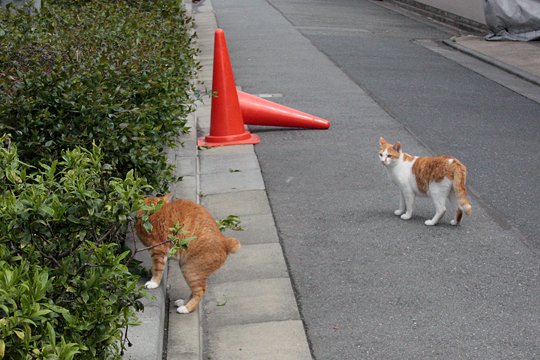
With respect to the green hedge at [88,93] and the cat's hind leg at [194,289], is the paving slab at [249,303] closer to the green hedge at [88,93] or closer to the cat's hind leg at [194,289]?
the cat's hind leg at [194,289]

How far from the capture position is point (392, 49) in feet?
68.1

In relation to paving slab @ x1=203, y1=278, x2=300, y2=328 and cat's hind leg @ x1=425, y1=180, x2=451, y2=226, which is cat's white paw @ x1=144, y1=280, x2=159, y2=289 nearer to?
paving slab @ x1=203, y1=278, x2=300, y2=328

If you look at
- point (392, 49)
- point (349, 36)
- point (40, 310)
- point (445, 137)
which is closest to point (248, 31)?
point (349, 36)

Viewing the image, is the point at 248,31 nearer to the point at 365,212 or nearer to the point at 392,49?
the point at 392,49

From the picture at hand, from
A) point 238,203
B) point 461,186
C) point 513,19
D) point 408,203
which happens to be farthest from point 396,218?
point 513,19

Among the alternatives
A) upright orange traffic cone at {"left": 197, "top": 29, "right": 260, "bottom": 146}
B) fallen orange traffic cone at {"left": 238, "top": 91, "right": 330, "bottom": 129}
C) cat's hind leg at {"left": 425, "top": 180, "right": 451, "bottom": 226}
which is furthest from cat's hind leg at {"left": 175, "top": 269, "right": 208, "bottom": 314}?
fallen orange traffic cone at {"left": 238, "top": 91, "right": 330, "bottom": 129}

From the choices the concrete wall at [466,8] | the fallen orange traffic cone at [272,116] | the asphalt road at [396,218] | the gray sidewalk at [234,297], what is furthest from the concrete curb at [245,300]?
the concrete wall at [466,8]

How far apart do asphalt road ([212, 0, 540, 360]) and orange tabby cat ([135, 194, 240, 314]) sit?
74cm

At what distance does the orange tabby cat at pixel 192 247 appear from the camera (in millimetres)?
5820

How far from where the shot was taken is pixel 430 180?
788cm

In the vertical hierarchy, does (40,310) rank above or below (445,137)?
above

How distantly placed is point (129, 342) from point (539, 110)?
10.7 meters

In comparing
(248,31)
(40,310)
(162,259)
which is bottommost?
(248,31)

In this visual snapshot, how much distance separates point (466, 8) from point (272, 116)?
14858 mm
